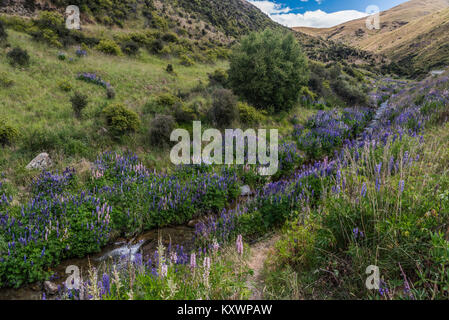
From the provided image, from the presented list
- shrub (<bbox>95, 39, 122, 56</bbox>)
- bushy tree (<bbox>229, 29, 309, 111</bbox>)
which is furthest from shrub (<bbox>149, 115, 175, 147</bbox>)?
shrub (<bbox>95, 39, 122, 56</bbox>)

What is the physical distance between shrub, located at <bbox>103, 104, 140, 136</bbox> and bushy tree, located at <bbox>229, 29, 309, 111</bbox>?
7.01 meters

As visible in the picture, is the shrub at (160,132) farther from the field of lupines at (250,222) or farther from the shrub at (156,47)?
the shrub at (156,47)

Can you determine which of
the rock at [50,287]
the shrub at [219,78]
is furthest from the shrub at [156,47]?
the rock at [50,287]

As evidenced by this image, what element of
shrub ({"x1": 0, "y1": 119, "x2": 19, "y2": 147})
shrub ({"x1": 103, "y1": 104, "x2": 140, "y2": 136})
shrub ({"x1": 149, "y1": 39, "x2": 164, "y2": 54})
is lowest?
shrub ({"x1": 0, "y1": 119, "x2": 19, "y2": 147})

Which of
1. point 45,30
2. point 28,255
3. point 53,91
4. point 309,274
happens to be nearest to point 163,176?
point 28,255

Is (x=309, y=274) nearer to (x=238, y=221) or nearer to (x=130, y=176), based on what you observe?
(x=238, y=221)

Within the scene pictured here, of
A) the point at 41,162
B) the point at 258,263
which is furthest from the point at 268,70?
the point at 258,263

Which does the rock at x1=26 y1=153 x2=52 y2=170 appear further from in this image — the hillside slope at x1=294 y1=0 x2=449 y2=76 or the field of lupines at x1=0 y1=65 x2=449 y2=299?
the hillside slope at x1=294 y1=0 x2=449 y2=76

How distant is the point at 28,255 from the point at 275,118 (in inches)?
455

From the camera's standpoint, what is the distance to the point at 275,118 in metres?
13.0

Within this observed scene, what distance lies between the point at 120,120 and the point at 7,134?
322 cm

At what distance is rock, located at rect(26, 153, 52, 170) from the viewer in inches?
256

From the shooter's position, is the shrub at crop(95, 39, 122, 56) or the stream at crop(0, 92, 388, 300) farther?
the shrub at crop(95, 39, 122, 56)
